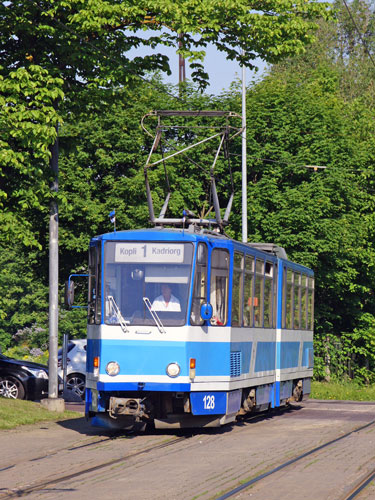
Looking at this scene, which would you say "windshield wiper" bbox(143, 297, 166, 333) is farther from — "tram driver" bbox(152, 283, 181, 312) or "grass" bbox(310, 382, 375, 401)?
"grass" bbox(310, 382, 375, 401)

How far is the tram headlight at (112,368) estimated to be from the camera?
15242 millimetres

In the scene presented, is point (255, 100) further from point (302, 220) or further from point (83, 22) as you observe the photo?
→ point (83, 22)

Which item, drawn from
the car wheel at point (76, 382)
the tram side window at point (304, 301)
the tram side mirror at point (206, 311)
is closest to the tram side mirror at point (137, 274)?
the tram side mirror at point (206, 311)

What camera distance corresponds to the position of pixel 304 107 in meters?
39.2

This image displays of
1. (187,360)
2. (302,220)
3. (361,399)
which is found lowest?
(361,399)

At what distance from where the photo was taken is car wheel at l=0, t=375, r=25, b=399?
23.7 meters

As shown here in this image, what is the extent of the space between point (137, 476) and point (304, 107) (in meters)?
29.7

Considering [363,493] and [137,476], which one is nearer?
[363,493]

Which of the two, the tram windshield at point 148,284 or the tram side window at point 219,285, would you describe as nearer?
→ the tram windshield at point 148,284

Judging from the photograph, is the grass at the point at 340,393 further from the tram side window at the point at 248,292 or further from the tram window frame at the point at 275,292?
the tram side window at the point at 248,292

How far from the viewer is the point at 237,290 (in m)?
16.8

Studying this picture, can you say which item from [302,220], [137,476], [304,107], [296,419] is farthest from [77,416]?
[304,107]

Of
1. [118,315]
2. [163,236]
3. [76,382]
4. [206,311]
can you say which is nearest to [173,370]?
[206,311]

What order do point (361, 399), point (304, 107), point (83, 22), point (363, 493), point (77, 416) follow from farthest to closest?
point (304, 107) < point (361, 399) < point (77, 416) < point (83, 22) < point (363, 493)
